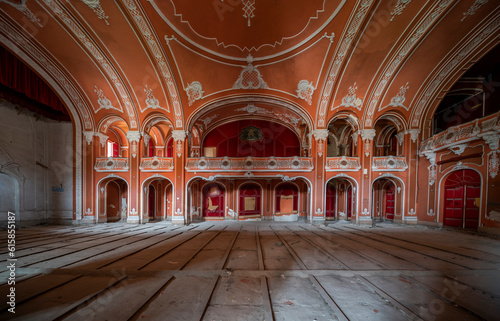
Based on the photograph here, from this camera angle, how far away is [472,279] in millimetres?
3629

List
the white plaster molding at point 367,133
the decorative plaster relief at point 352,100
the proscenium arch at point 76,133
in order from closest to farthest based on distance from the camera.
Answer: the proscenium arch at point 76,133 < the decorative plaster relief at point 352,100 < the white plaster molding at point 367,133

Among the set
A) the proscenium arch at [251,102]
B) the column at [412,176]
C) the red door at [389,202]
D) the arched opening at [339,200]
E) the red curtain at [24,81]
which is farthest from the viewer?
the arched opening at [339,200]

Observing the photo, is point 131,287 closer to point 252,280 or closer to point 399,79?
point 252,280

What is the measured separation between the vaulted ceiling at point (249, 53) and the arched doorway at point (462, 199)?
3.67 meters

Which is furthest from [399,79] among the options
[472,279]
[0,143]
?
[0,143]

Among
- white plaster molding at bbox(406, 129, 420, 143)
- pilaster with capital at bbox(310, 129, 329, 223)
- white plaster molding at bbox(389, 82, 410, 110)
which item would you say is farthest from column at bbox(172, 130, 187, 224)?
white plaster molding at bbox(406, 129, 420, 143)

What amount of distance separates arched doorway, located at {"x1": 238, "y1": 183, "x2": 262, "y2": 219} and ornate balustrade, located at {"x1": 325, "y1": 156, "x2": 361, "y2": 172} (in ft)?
18.1

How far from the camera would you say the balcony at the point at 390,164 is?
11.2 m

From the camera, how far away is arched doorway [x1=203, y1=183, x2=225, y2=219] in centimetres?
1431

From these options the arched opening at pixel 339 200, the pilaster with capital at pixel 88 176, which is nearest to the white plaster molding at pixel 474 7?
the arched opening at pixel 339 200

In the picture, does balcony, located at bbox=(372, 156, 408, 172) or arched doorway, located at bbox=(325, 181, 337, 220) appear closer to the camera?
balcony, located at bbox=(372, 156, 408, 172)

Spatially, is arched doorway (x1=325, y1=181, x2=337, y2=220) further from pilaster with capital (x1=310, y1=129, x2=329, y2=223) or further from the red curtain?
the red curtain

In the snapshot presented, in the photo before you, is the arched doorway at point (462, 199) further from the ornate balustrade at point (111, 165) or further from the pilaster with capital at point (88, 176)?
the pilaster with capital at point (88, 176)

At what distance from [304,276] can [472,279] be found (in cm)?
332
